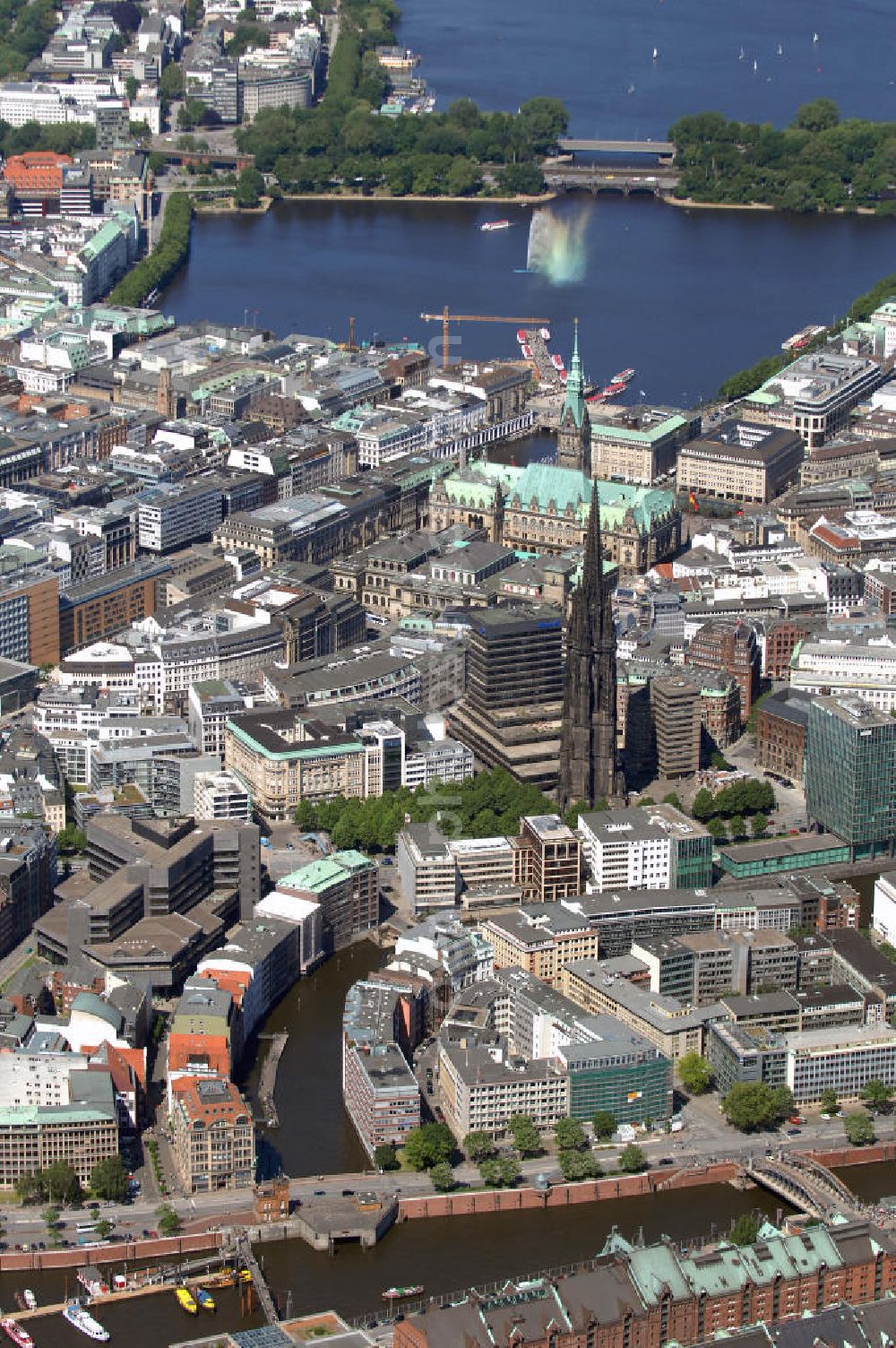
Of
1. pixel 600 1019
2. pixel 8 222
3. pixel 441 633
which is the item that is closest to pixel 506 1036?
pixel 600 1019

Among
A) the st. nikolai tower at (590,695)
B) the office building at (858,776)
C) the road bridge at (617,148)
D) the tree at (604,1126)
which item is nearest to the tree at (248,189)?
the road bridge at (617,148)

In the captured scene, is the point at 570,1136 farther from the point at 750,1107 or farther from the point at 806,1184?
the point at 806,1184

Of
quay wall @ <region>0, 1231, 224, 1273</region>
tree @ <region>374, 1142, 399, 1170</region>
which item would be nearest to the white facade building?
tree @ <region>374, 1142, 399, 1170</region>

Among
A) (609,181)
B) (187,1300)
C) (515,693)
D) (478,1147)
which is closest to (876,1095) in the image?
(478,1147)

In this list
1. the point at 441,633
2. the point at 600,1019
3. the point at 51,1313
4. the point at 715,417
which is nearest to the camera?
the point at 51,1313

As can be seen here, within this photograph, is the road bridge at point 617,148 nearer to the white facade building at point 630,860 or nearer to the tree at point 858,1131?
the white facade building at point 630,860

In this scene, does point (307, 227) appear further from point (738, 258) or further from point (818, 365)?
point (818, 365)

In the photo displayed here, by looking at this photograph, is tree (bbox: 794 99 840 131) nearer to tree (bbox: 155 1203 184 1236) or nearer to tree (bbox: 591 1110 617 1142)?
tree (bbox: 591 1110 617 1142)
